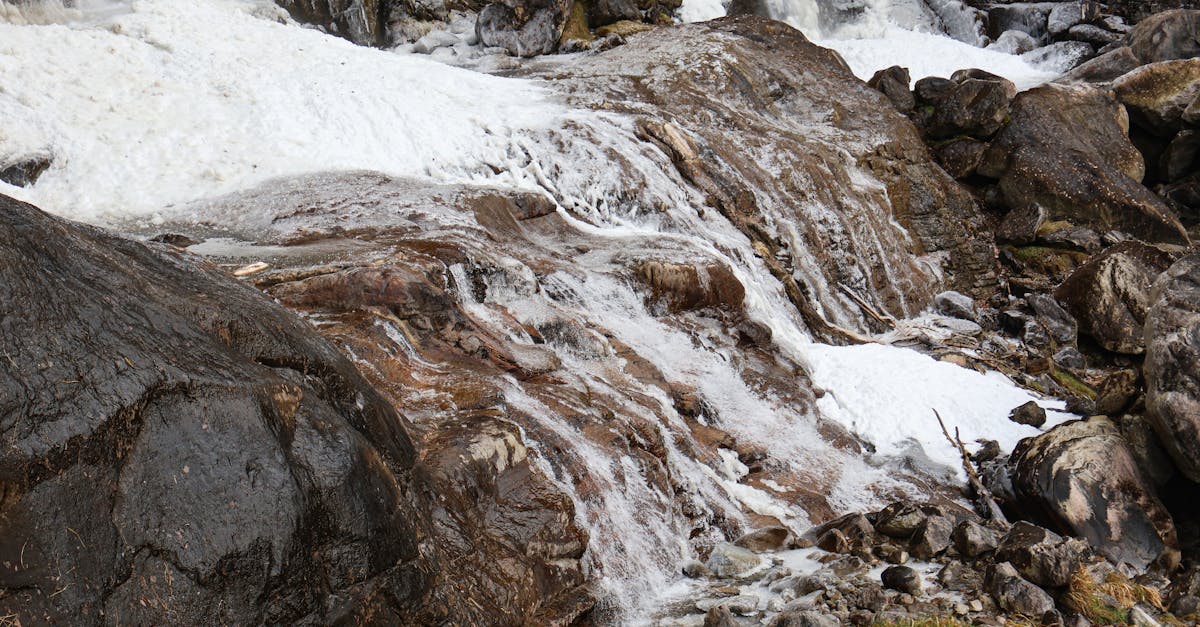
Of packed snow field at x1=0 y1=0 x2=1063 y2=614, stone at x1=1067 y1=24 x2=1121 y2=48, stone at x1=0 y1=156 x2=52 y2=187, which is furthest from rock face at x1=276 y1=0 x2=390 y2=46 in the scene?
stone at x1=1067 y1=24 x2=1121 y2=48

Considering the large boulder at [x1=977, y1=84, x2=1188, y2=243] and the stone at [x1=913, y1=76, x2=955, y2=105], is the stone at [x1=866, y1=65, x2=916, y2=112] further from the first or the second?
the large boulder at [x1=977, y1=84, x2=1188, y2=243]

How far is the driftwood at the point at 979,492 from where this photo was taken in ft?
28.4

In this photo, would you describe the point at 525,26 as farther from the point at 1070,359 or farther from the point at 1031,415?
the point at 1031,415

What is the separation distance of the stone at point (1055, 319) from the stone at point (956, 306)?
120 centimetres

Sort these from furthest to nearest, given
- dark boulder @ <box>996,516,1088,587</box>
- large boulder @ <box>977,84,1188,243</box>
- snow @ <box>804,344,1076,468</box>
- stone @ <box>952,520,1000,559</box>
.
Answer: large boulder @ <box>977,84,1188,243</box>
snow @ <box>804,344,1076,468</box>
stone @ <box>952,520,1000,559</box>
dark boulder @ <box>996,516,1088,587</box>

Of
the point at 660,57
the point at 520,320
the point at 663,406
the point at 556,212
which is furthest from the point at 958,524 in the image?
the point at 660,57

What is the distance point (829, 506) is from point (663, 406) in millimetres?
1885

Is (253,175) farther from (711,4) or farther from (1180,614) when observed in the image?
(711,4)

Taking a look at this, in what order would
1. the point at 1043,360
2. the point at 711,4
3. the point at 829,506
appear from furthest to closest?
the point at 711,4, the point at 1043,360, the point at 829,506

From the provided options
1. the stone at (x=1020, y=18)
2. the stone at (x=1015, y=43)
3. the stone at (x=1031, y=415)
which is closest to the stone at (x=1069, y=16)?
the stone at (x=1020, y=18)

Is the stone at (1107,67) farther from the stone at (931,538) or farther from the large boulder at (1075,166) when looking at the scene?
the stone at (931,538)

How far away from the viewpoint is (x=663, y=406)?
8688 mm

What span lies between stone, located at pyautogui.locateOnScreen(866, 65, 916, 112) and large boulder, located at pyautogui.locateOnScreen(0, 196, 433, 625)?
1960 cm

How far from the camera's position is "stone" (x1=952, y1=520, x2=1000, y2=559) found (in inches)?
251
